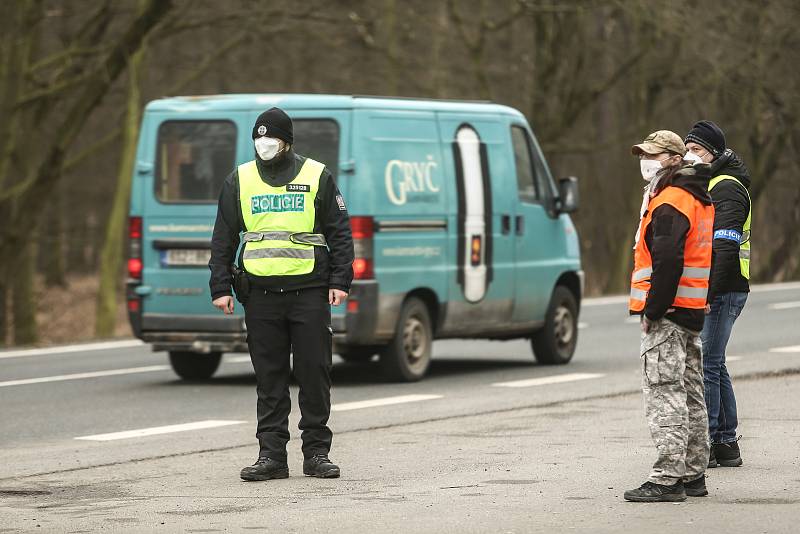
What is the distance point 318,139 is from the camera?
13.4 metres

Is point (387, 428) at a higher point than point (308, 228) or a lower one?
lower

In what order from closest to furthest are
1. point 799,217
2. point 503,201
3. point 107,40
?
point 503,201 → point 107,40 → point 799,217

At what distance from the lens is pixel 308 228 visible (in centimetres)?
862

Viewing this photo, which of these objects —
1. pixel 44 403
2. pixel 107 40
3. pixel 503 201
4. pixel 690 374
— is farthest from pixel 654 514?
pixel 107 40

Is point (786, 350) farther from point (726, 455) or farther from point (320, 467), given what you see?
point (320, 467)

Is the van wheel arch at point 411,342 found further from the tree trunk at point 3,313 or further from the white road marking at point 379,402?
the tree trunk at point 3,313

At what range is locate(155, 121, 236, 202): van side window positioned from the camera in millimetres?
13727

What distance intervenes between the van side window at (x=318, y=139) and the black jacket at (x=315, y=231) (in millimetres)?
4713

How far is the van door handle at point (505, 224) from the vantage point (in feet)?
48.5

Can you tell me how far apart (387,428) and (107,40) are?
17808 mm

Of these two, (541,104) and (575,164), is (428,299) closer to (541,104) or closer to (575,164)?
(541,104)

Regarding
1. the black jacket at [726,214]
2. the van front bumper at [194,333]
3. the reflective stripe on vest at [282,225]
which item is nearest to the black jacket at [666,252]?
the black jacket at [726,214]

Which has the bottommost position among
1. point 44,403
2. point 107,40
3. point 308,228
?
point 44,403

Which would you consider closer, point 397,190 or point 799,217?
point 397,190
